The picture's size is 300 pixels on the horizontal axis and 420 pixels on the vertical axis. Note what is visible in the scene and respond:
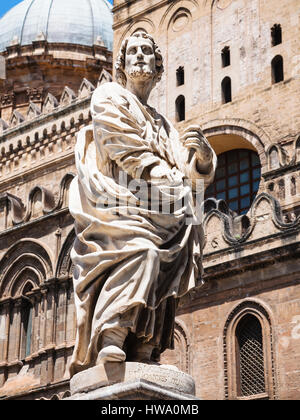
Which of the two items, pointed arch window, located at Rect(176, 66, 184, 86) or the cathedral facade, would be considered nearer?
the cathedral facade

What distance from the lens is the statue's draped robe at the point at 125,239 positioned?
15.8 ft

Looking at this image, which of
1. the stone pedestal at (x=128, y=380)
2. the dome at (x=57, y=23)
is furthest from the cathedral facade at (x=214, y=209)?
the stone pedestal at (x=128, y=380)

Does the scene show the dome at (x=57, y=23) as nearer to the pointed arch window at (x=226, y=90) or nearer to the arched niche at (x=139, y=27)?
the arched niche at (x=139, y=27)

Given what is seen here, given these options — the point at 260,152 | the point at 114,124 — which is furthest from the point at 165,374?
the point at 260,152

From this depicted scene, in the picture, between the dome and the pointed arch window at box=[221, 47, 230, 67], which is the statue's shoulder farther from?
the dome

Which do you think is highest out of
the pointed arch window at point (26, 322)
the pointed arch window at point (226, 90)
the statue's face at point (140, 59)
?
the pointed arch window at point (226, 90)

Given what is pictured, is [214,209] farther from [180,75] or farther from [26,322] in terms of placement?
[180,75]

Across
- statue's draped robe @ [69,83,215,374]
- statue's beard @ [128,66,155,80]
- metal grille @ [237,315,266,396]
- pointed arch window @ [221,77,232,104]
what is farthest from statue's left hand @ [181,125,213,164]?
pointed arch window @ [221,77,232,104]

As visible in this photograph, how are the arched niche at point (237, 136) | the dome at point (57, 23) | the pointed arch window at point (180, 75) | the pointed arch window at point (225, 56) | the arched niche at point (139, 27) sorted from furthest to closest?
the dome at point (57, 23) < the arched niche at point (139, 27) < the pointed arch window at point (180, 75) < the pointed arch window at point (225, 56) < the arched niche at point (237, 136)

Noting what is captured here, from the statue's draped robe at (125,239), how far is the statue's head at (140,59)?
0.83ft

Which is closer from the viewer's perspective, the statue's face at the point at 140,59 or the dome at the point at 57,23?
the statue's face at the point at 140,59

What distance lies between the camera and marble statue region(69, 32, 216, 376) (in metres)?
4.79

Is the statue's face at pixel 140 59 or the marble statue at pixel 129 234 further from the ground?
the statue's face at pixel 140 59
